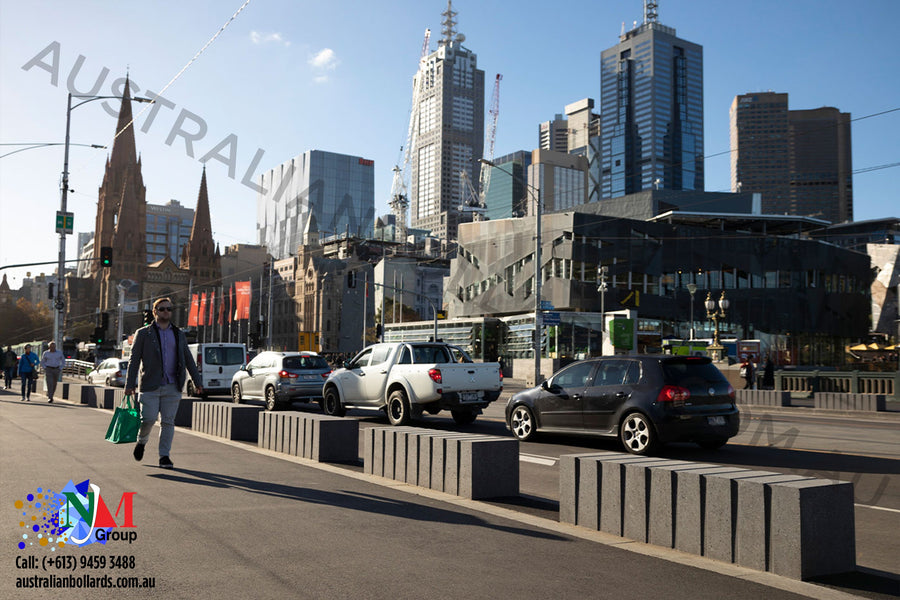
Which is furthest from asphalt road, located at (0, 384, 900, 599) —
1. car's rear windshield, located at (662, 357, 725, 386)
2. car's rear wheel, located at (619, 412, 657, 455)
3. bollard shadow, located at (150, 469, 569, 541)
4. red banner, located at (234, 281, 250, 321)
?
A: red banner, located at (234, 281, 250, 321)

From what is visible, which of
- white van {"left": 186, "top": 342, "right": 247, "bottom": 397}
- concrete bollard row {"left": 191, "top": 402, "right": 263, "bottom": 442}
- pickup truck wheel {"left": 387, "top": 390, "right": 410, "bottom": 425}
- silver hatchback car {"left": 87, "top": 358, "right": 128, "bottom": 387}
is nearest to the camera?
concrete bollard row {"left": 191, "top": 402, "right": 263, "bottom": 442}

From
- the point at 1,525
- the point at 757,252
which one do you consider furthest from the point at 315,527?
the point at 757,252

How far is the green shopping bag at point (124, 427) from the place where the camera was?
31.0ft

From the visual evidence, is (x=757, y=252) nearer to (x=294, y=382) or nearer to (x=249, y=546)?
(x=294, y=382)

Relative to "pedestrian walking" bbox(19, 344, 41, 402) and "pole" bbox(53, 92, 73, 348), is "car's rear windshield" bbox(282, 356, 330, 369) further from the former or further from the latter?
"pole" bbox(53, 92, 73, 348)

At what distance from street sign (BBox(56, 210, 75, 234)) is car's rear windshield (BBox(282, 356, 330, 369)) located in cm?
1534

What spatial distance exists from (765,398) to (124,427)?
22.9m

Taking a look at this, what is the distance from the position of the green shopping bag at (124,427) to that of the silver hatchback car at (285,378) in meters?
11.0

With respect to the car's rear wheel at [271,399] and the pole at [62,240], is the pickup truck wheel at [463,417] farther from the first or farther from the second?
the pole at [62,240]

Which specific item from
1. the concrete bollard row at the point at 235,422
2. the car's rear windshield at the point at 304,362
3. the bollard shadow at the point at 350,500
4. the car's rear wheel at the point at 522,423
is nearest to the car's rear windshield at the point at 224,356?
the car's rear windshield at the point at 304,362

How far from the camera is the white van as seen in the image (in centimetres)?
2671

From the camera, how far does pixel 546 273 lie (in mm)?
70312

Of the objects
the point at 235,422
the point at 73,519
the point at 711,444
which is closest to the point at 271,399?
the point at 235,422

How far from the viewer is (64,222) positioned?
31672 mm
